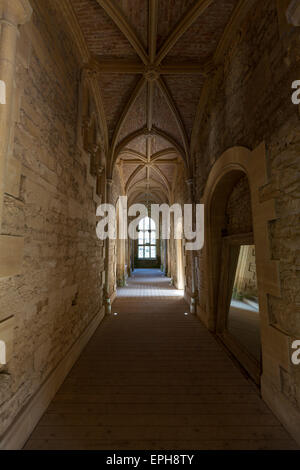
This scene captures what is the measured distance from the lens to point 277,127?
2.17 metres

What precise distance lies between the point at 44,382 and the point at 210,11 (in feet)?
19.3

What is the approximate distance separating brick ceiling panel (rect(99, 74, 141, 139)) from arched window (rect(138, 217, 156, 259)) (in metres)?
13.6

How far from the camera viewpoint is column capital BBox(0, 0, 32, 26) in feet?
5.34

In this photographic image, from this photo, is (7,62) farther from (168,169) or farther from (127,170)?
(168,169)

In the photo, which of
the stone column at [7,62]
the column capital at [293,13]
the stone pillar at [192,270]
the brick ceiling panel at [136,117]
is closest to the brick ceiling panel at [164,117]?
the brick ceiling panel at [136,117]

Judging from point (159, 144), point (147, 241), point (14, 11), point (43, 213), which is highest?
point (159, 144)

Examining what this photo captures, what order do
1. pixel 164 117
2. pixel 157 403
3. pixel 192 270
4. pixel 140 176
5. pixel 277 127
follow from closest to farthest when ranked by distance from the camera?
pixel 277 127
pixel 157 403
pixel 192 270
pixel 164 117
pixel 140 176

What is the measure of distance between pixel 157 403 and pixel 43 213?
2.54m

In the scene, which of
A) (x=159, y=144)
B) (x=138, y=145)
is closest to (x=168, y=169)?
(x=159, y=144)

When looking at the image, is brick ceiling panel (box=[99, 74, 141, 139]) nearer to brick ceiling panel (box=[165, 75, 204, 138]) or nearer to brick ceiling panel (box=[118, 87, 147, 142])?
brick ceiling panel (box=[118, 87, 147, 142])

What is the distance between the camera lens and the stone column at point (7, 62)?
158cm

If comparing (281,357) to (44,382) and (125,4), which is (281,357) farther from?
(125,4)

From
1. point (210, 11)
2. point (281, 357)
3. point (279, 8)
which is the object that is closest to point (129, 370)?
point (281, 357)

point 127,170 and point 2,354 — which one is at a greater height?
point 127,170
